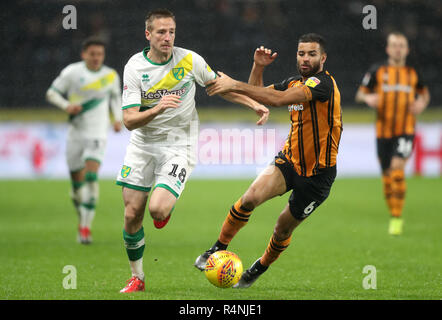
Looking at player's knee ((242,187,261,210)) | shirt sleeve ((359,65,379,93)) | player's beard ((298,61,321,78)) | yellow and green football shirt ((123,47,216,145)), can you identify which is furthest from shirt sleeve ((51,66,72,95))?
player's beard ((298,61,321,78))

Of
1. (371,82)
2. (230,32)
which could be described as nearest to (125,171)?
(371,82)

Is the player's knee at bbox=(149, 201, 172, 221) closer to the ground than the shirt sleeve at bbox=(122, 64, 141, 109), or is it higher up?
closer to the ground

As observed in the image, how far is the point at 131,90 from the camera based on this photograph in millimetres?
5648

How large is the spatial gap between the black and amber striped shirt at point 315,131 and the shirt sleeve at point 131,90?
1.31m

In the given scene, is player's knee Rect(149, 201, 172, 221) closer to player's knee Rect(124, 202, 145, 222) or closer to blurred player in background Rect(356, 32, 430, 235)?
player's knee Rect(124, 202, 145, 222)

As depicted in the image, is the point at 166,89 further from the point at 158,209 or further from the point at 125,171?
the point at 158,209

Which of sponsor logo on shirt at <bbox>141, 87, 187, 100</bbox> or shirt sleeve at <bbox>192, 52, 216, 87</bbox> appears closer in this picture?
sponsor logo on shirt at <bbox>141, 87, 187, 100</bbox>

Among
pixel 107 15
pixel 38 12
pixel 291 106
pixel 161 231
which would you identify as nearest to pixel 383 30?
pixel 107 15

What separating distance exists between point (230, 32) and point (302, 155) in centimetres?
1142

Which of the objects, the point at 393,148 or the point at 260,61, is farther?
the point at 393,148

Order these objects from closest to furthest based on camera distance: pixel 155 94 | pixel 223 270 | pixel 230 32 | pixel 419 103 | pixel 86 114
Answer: pixel 223 270, pixel 155 94, pixel 86 114, pixel 419 103, pixel 230 32

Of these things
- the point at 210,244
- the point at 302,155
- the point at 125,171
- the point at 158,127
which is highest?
the point at 158,127

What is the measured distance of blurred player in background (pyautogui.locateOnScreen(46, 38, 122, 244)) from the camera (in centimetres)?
927

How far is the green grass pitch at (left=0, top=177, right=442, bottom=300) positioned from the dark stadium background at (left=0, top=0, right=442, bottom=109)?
10.8 ft
